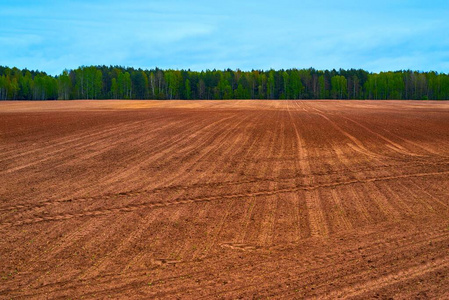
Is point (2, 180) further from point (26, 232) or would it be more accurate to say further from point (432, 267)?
point (432, 267)

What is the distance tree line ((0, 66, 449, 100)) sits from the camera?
120500 millimetres

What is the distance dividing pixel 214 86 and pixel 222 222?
12644 cm

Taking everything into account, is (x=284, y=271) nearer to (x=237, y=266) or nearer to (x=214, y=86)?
(x=237, y=266)

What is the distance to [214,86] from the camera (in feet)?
435

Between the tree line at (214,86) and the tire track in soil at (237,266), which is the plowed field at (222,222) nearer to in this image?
the tire track in soil at (237,266)

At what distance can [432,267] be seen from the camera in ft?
19.7

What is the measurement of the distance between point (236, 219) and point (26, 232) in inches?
152

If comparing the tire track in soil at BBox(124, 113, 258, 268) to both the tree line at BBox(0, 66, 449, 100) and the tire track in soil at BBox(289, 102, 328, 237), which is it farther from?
the tree line at BBox(0, 66, 449, 100)

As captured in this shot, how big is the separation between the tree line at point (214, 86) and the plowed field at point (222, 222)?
10924cm

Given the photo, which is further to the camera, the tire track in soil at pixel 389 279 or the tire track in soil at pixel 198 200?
the tire track in soil at pixel 198 200

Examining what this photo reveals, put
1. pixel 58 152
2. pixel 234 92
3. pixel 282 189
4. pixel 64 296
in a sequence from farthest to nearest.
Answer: pixel 234 92 < pixel 58 152 < pixel 282 189 < pixel 64 296

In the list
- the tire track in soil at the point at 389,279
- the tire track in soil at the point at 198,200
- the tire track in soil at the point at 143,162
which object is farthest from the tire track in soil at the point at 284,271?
the tire track in soil at the point at 143,162

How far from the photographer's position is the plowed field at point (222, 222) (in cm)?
557

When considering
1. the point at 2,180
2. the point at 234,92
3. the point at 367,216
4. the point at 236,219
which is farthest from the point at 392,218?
the point at 234,92
